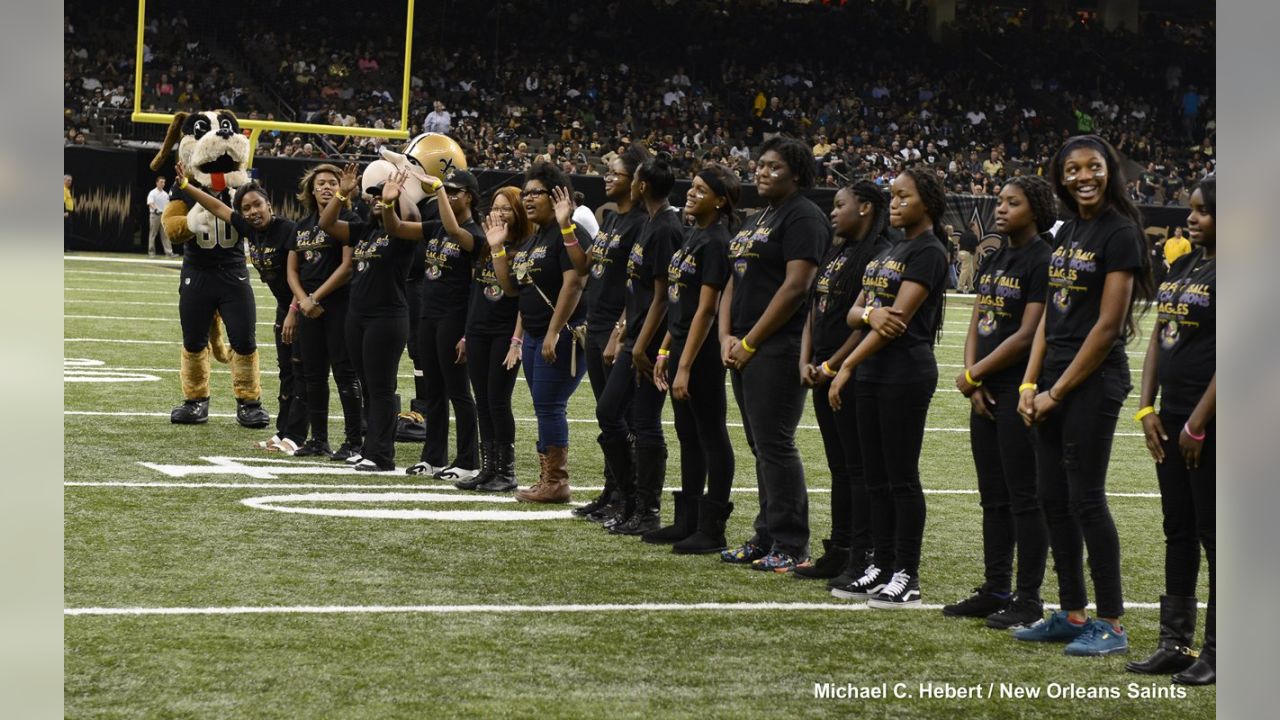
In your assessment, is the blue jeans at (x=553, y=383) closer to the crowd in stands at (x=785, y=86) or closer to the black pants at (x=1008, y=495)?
the black pants at (x=1008, y=495)

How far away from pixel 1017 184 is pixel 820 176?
2485cm

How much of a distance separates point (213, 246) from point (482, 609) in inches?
229

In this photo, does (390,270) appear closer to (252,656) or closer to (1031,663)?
(252,656)

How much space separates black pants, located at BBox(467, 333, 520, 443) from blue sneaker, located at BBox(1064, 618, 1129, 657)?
368cm

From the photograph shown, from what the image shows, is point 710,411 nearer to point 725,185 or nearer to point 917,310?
point 725,185

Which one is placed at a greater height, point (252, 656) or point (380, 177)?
point (380, 177)

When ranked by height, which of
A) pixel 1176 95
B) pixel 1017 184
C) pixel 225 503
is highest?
pixel 1176 95

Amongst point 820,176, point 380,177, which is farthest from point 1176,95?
point 380,177

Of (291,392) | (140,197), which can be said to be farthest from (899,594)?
(140,197)

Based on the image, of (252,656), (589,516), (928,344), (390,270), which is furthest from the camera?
(390,270)

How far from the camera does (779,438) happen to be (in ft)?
19.7

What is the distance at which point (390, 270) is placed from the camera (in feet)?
28.1

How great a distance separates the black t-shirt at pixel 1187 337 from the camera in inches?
166

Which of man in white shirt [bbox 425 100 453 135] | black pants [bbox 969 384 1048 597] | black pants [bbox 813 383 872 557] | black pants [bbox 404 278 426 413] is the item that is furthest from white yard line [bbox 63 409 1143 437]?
man in white shirt [bbox 425 100 453 135]
